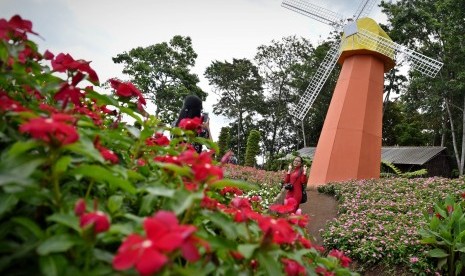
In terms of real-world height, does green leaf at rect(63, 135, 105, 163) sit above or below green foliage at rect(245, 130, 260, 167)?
below

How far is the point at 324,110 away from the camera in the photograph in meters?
38.7

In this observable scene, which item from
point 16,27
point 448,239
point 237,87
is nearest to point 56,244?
point 16,27

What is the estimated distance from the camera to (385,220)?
8.59m

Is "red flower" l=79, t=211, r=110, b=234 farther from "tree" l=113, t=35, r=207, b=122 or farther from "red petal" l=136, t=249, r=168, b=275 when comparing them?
"tree" l=113, t=35, r=207, b=122

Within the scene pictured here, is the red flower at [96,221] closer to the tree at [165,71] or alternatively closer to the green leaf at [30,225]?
the green leaf at [30,225]

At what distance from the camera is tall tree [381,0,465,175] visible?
23906mm

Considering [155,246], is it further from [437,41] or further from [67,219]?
[437,41]

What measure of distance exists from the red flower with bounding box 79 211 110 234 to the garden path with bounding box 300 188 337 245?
27.1 ft

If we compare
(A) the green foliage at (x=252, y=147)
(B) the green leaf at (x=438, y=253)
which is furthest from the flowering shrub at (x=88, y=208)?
(A) the green foliage at (x=252, y=147)

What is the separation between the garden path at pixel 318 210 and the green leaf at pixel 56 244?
326 inches

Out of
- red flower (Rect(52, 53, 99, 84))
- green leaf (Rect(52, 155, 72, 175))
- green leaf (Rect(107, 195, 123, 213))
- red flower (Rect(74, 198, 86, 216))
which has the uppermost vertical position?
red flower (Rect(52, 53, 99, 84))

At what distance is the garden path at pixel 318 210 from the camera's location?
32.6 feet

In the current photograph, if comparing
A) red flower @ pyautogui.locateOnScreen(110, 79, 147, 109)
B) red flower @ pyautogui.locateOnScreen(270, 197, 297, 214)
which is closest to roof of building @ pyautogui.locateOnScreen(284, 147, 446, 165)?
red flower @ pyautogui.locateOnScreen(270, 197, 297, 214)

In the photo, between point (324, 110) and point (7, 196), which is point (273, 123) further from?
point (7, 196)
